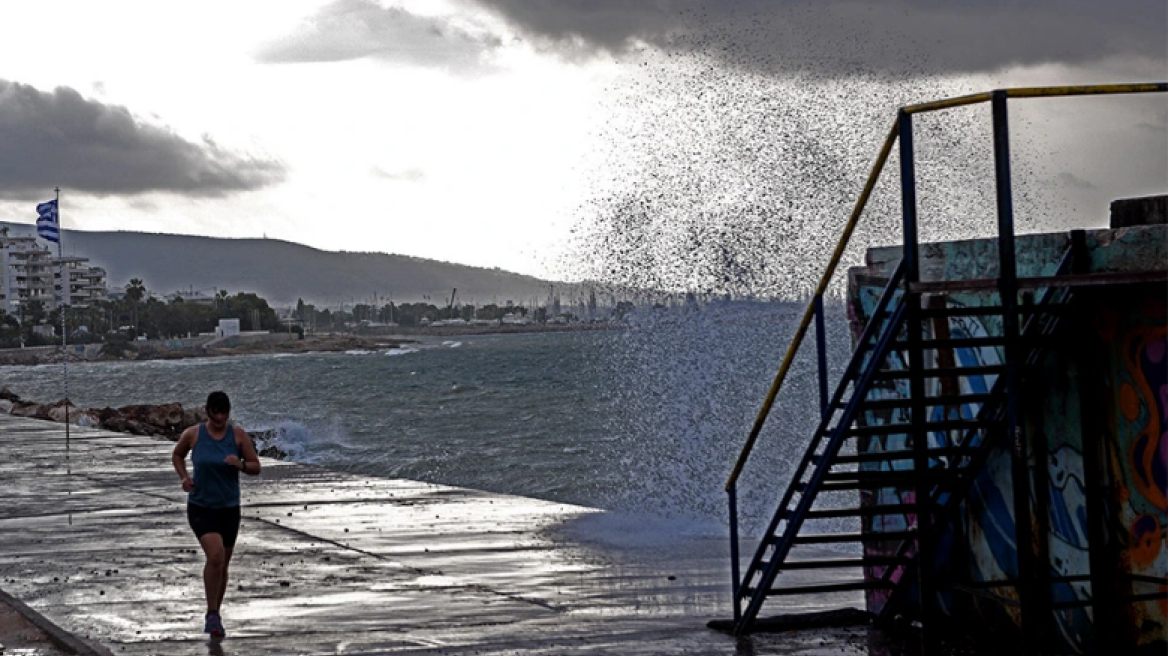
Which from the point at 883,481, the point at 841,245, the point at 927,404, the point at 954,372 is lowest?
the point at 883,481

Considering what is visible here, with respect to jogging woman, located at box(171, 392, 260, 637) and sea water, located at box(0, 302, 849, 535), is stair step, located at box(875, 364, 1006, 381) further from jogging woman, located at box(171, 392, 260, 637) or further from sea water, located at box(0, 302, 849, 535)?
sea water, located at box(0, 302, 849, 535)

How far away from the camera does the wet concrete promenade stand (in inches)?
438

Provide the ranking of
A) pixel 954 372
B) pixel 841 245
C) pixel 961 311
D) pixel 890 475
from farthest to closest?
pixel 841 245 < pixel 890 475 < pixel 954 372 < pixel 961 311

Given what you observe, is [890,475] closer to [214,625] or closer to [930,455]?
[930,455]

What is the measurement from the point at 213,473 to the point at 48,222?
15.8 m

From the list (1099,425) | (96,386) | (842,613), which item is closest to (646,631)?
(842,613)

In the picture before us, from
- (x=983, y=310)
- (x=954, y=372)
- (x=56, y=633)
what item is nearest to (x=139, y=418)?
(x=56, y=633)

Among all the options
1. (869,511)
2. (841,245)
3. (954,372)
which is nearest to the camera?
(954,372)

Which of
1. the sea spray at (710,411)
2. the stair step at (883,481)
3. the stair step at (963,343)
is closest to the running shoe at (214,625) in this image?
the stair step at (883,481)

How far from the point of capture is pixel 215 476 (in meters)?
10.6

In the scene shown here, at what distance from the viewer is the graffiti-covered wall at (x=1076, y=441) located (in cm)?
889

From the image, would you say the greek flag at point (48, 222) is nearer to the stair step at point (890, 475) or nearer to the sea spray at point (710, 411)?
the sea spray at point (710, 411)

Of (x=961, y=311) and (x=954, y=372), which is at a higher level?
(x=961, y=311)

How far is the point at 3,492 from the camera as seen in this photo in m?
22.0
